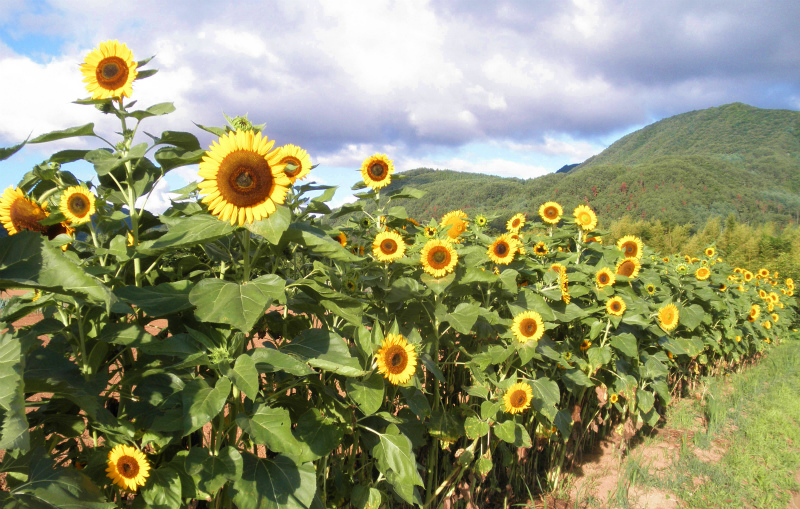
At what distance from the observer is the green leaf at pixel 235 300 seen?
3.18ft

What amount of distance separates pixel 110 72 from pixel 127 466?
1074 millimetres

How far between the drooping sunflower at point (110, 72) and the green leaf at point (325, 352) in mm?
855

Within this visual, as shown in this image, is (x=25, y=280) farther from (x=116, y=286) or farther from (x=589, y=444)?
(x=589, y=444)

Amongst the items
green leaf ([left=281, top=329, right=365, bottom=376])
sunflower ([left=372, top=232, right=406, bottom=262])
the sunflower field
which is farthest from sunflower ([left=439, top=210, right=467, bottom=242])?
green leaf ([left=281, top=329, right=365, bottom=376])

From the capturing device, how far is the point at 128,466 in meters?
1.14

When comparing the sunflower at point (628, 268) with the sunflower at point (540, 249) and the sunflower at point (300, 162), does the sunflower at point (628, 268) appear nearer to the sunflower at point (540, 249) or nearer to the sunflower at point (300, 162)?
the sunflower at point (540, 249)

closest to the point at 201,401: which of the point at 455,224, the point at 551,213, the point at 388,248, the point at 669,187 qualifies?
the point at 388,248

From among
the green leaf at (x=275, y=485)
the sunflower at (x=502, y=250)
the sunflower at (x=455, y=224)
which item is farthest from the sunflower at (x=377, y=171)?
the green leaf at (x=275, y=485)

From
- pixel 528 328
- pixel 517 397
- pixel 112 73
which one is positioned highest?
pixel 112 73

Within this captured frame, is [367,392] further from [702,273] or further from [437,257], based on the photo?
[702,273]

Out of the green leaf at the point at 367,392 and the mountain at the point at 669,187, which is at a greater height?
the mountain at the point at 669,187

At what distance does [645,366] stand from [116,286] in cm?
358

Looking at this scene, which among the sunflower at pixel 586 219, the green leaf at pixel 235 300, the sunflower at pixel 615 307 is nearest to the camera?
the green leaf at pixel 235 300

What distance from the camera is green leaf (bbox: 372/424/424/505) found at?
4.99 ft
